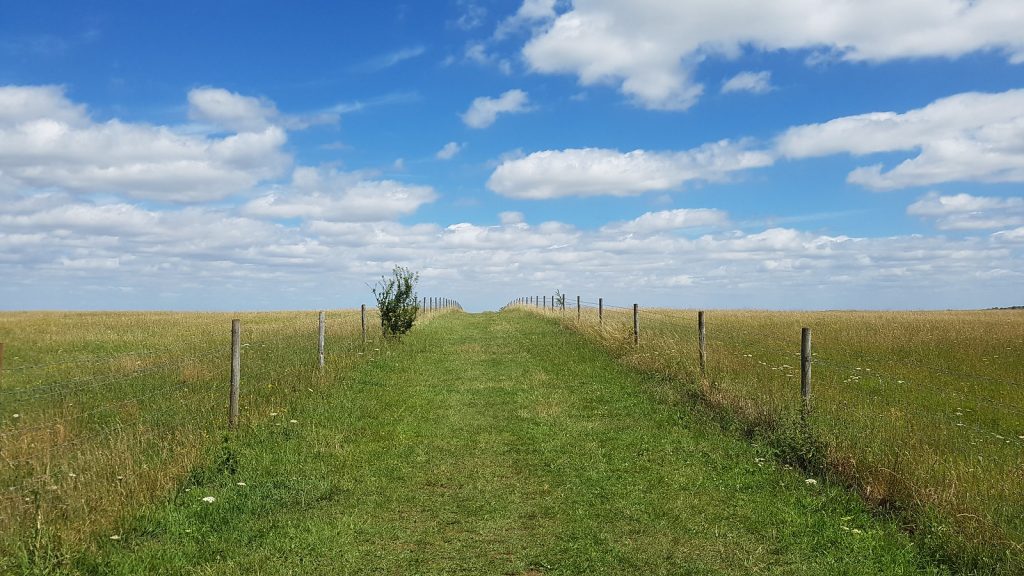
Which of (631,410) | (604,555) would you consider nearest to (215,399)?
(631,410)

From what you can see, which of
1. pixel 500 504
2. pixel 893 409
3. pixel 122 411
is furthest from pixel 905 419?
pixel 122 411

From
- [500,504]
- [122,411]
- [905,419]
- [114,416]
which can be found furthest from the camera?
[122,411]

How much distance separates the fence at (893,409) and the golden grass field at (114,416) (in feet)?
27.3

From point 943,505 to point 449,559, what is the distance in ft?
16.7

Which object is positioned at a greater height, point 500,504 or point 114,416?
point 114,416

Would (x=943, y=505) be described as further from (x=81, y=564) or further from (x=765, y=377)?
(x=81, y=564)

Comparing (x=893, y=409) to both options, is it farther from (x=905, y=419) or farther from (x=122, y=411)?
(x=122, y=411)

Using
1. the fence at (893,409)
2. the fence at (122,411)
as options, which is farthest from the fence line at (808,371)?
the fence at (122,411)

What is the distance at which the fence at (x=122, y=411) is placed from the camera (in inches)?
278

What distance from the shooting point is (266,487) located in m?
8.29

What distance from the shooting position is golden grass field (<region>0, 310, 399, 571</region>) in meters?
6.92

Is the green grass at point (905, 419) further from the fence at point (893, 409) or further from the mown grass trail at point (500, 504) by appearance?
the mown grass trail at point (500, 504)

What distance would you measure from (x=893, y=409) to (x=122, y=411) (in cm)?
1450

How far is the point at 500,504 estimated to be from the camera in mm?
7941
